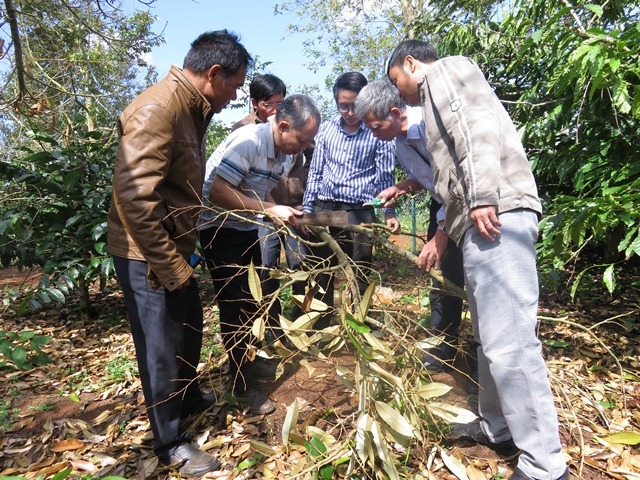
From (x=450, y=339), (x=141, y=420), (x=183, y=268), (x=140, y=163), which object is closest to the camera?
(x=140, y=163)

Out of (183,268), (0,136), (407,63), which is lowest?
(183,268)

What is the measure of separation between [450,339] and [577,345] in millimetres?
979

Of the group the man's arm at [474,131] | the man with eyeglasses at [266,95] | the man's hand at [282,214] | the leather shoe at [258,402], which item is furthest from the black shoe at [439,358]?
the man with eyeglasses at [266,95]

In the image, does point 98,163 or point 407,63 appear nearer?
point 407,63

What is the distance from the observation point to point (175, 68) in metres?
1.88

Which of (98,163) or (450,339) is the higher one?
(98,163)

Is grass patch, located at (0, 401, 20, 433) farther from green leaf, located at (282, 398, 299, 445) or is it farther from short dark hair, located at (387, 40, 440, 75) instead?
short dark hair, located at (387, 40, 440, 75)

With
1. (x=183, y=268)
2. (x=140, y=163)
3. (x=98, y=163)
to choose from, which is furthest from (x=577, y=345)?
(x=98, y=163)

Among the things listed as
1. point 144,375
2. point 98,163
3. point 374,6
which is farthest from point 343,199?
point 374,6

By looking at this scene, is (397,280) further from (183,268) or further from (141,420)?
(183,268)

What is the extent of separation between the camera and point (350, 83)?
10.4 ft

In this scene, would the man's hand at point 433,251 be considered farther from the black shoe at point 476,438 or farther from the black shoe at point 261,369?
the black shoe at point 261,369

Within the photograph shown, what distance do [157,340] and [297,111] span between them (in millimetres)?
1352

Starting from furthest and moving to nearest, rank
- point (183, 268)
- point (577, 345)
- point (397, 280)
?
point (397, 280), point (577, 345), point (183, 268)
